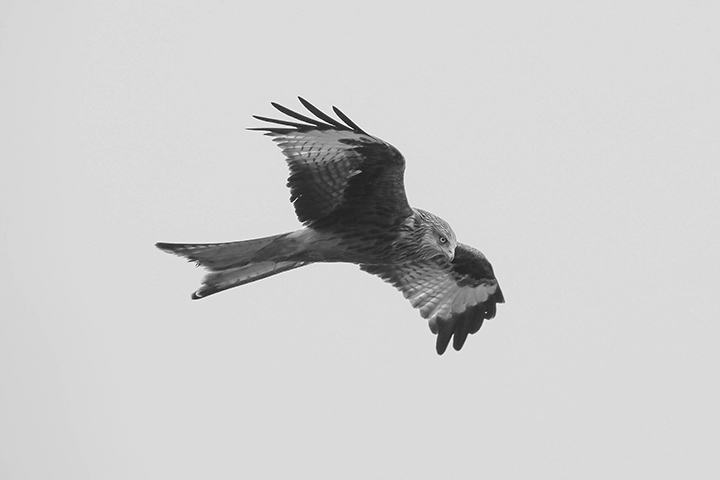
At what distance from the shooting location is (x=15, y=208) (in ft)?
464

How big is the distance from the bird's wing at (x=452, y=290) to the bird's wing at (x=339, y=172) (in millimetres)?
1500

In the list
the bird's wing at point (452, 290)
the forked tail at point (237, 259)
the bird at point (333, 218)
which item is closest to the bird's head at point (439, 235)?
the bird at point (333, 218)

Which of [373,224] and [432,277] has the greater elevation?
[373,224]

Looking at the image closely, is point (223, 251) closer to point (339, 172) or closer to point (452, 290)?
point (339, 172)

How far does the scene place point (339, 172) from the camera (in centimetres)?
742

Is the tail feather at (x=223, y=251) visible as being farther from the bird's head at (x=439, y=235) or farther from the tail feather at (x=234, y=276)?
the bird's head at (x=439, y=235)

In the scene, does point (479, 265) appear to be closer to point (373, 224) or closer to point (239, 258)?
point (373, 224)

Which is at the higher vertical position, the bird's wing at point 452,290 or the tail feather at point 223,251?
the tail feather at point 223,251

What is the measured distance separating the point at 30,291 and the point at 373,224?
9097cm

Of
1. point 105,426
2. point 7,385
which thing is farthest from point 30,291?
point 105,426

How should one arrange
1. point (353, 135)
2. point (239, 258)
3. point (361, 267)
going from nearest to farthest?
point (353, 135), point (239, 258), point (361, 267)

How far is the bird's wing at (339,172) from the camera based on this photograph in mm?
7066

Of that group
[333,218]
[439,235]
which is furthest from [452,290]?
[333,218]

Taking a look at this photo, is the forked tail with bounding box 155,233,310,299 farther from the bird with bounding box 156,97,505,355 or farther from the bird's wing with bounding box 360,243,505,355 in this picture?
the bird's wing with bounding box 360,243,505,355
